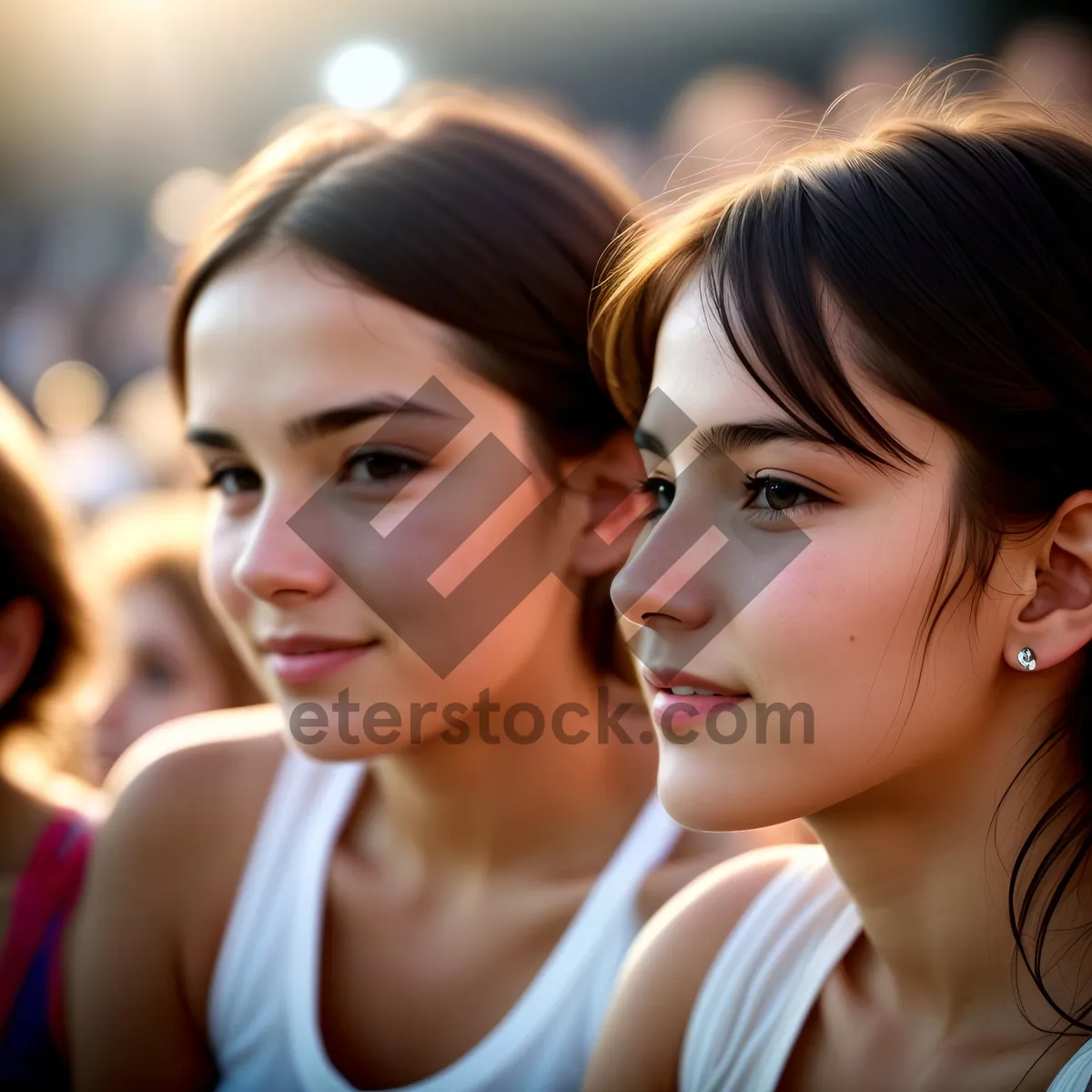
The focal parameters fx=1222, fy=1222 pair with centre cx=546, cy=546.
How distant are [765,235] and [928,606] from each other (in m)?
0.35

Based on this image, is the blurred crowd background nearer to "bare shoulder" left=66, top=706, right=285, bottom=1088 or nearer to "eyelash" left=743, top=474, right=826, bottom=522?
"bare shoulder" left=66, top=706, right=285, bottom=1088

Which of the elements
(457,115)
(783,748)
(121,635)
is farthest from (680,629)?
(121,635)

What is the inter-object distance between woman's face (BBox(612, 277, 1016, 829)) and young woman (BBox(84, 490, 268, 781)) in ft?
5.71

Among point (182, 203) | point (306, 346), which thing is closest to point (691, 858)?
point (306, 346)

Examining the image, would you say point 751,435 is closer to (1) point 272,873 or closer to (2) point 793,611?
(2) point 793,611

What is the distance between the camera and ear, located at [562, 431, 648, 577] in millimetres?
1526

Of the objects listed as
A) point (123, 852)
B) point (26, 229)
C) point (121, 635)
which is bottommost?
point (26, 229)

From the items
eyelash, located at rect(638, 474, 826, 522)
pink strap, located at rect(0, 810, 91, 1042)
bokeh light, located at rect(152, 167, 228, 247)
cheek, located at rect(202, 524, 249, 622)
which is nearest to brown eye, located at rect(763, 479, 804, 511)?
eyelash, located at rect(638, 474, 826, 522)

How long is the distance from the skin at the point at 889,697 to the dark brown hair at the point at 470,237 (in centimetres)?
32

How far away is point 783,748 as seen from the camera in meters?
1.04

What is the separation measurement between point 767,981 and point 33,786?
1146mm

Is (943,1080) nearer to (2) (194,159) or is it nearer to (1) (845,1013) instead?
(1) (845,1013)

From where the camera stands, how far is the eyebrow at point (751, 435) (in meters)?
1.02

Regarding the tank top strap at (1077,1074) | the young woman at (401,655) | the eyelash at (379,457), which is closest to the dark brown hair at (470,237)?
the young woman at (401,655)
